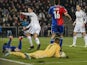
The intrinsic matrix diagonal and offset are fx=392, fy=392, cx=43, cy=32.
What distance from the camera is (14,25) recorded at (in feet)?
113

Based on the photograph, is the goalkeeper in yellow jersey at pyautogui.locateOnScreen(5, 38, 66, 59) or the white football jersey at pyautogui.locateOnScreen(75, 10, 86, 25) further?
the white football jersey at pyautogui.locateOnScreen(75, 10, 86, 25)

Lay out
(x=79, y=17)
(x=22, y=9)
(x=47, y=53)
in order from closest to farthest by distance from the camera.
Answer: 1. (x=47, y=53)
2. (x=79, y=17)
3. (x=22, y=9)

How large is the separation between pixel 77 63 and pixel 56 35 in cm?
448

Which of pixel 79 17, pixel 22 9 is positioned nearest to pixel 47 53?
pixel 79 17

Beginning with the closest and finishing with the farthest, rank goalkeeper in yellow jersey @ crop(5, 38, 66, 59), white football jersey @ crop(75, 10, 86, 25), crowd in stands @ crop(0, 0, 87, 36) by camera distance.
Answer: goalkeeper in yellow jersey @ crop(5, 38, 66, 59) → white football jersey @ crop(75, 10, 86, 25) → crowd in stands @ crop(0, 0, 87, 36)

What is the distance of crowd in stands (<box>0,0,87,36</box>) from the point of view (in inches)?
1362

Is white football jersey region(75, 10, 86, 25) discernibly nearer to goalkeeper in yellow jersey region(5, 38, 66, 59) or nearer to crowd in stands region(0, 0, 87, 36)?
goalkeeper in yellow jersey region(5, 38, 66, 59)

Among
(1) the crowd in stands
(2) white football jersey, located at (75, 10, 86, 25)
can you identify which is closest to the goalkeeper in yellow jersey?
(2) white football jersey, located at (75, 10, 86, 25)

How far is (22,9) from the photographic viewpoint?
3681 cm

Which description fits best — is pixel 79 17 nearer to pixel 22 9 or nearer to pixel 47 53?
pixel 47 53

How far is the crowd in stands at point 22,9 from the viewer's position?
Result: 34594 millimetres

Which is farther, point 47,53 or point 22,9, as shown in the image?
point 22,9

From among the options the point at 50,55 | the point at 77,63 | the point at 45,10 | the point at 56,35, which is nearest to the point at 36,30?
the point at 56,35

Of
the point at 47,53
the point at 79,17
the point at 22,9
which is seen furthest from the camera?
the point at 22,9
